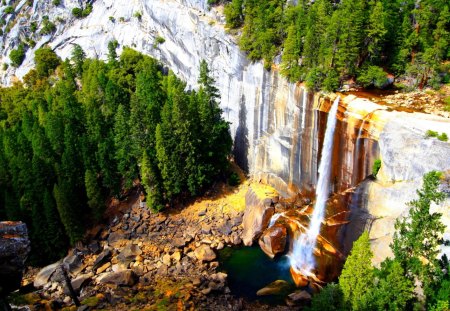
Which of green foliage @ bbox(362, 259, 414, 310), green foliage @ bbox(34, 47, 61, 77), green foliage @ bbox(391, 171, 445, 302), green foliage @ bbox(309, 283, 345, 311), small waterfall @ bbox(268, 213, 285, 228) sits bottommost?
small waterfall @ bbox(268, 213, 285, 228)

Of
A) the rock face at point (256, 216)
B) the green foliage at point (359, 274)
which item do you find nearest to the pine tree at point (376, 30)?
the rock face at point (256, 216)

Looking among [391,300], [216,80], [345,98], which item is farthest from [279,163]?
[391,300]

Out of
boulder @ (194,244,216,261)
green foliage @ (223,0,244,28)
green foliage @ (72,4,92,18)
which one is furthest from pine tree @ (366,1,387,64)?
green foliage @ (72,4,92,18)

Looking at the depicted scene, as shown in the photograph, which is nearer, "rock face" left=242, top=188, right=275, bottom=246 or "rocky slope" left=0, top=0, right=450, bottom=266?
"rocky slope" left=0, top=0, right=450, bottom=266

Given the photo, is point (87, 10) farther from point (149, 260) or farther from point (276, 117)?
point (149, 260)

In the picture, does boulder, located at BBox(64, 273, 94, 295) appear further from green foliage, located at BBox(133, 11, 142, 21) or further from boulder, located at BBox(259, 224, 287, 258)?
green foliage, located at BBox(133, 11, 142, 21)

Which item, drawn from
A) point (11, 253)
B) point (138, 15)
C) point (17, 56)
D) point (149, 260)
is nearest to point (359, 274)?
point (11, 253)

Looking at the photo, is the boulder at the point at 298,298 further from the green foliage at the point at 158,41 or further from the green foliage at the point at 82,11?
the green foliage at the point at 82,11
